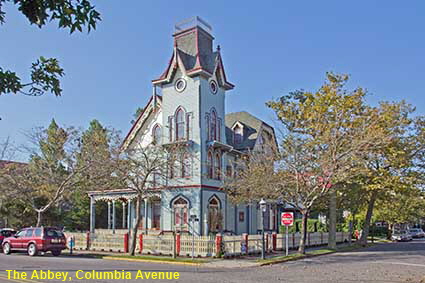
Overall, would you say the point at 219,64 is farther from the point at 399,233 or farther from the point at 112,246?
the point at 399,233

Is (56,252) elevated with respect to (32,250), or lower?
lower

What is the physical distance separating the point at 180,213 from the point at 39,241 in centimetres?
955

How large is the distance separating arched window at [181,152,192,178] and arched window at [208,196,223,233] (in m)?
2.41

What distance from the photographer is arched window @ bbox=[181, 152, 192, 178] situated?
2975 cm

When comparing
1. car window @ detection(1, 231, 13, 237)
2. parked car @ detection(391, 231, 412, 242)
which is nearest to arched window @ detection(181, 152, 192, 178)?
car window @ detection(1, 231, 13, 237)

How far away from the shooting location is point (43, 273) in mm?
15641

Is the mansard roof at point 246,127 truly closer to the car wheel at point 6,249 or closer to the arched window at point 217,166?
the arched window at point 217,166

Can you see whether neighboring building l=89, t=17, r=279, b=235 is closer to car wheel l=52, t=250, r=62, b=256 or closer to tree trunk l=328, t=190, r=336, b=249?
tree trunk l=328, t=190, r=336, b=249

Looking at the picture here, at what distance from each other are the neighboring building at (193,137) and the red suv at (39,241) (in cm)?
728

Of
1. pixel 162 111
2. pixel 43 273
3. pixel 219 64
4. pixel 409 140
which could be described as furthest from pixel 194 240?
pixel 409 140

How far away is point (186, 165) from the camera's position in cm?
3005

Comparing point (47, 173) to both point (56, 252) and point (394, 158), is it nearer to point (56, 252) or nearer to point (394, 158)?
point (56, 252)

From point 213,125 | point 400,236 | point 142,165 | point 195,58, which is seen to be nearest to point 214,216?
point 213,125

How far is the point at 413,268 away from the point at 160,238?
43.1ft
